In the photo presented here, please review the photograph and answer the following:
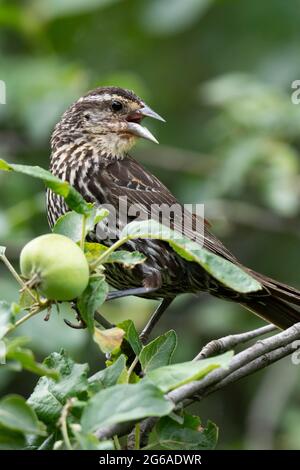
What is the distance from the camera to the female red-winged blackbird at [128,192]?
3975 mm

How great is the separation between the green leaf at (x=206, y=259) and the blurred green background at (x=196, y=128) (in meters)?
2.61

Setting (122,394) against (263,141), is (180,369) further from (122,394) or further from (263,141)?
(263,141)

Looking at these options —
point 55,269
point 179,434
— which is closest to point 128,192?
point 179,434

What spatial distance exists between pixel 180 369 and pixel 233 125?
403 cm

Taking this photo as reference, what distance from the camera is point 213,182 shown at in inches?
243

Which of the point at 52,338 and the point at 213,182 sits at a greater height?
the point at 213,182

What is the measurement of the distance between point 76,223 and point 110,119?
2.25 metres

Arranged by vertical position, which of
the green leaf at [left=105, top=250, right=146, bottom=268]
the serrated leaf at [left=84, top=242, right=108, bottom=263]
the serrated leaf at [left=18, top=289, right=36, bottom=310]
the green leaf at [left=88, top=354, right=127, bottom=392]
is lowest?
the green leaf at [left=88, top=354, right=127, bottom=392]

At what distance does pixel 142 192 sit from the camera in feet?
14.3

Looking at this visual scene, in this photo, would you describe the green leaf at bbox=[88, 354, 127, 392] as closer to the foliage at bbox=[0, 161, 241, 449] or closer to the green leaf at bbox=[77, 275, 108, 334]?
the foliage at bbox=[0, 161, 241, 449]

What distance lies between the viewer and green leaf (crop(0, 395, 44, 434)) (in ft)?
6.72

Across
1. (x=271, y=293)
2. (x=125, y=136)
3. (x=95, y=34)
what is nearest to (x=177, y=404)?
(x=271, y=293)

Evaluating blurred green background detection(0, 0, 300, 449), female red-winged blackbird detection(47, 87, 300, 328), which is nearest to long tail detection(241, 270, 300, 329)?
female red-winged blackbird detection(47, 87, 300, 328)

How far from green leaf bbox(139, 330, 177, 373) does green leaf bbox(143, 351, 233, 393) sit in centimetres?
31
